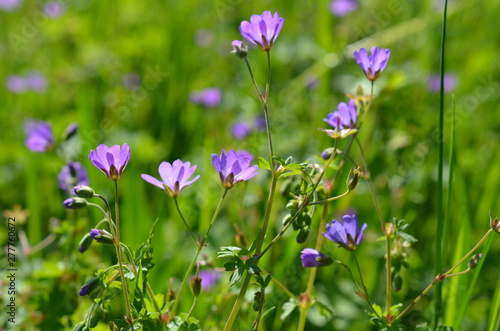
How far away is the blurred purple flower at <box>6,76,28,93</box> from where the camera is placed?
3.28 meters

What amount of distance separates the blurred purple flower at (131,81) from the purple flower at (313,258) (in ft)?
7.88

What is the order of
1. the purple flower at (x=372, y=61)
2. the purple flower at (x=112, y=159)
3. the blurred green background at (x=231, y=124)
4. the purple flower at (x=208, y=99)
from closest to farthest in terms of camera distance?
1. the purple flower at (x=112, y=159)
2. the purple flower at (x=372, y=61)
3. the blurred green background at (x=231, y=124)
4. the purple flower at (x=208, y=99)

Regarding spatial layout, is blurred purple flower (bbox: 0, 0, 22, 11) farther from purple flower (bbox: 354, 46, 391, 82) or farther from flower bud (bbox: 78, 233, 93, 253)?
purple flower (bbox: 354, 46, 391, 82)

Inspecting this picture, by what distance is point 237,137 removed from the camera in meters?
2.64

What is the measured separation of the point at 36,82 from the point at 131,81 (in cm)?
53

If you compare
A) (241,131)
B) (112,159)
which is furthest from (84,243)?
(241,131)

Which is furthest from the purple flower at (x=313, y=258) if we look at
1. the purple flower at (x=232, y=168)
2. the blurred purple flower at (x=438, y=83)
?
the blurred purple flower at (x=438, y=83)

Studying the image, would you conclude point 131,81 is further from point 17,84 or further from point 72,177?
point 72,177

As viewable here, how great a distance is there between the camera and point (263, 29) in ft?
4.10

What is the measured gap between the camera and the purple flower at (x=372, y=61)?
1.30m

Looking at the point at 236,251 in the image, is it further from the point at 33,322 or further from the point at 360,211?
the point at 360,211

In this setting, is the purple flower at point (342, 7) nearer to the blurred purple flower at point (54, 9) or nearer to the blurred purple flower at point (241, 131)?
the blurred purple flower at point (241, 131)

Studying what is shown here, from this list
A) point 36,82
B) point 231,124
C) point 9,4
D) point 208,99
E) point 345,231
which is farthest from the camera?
point 9,4

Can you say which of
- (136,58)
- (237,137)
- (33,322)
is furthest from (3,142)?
(33,322)
